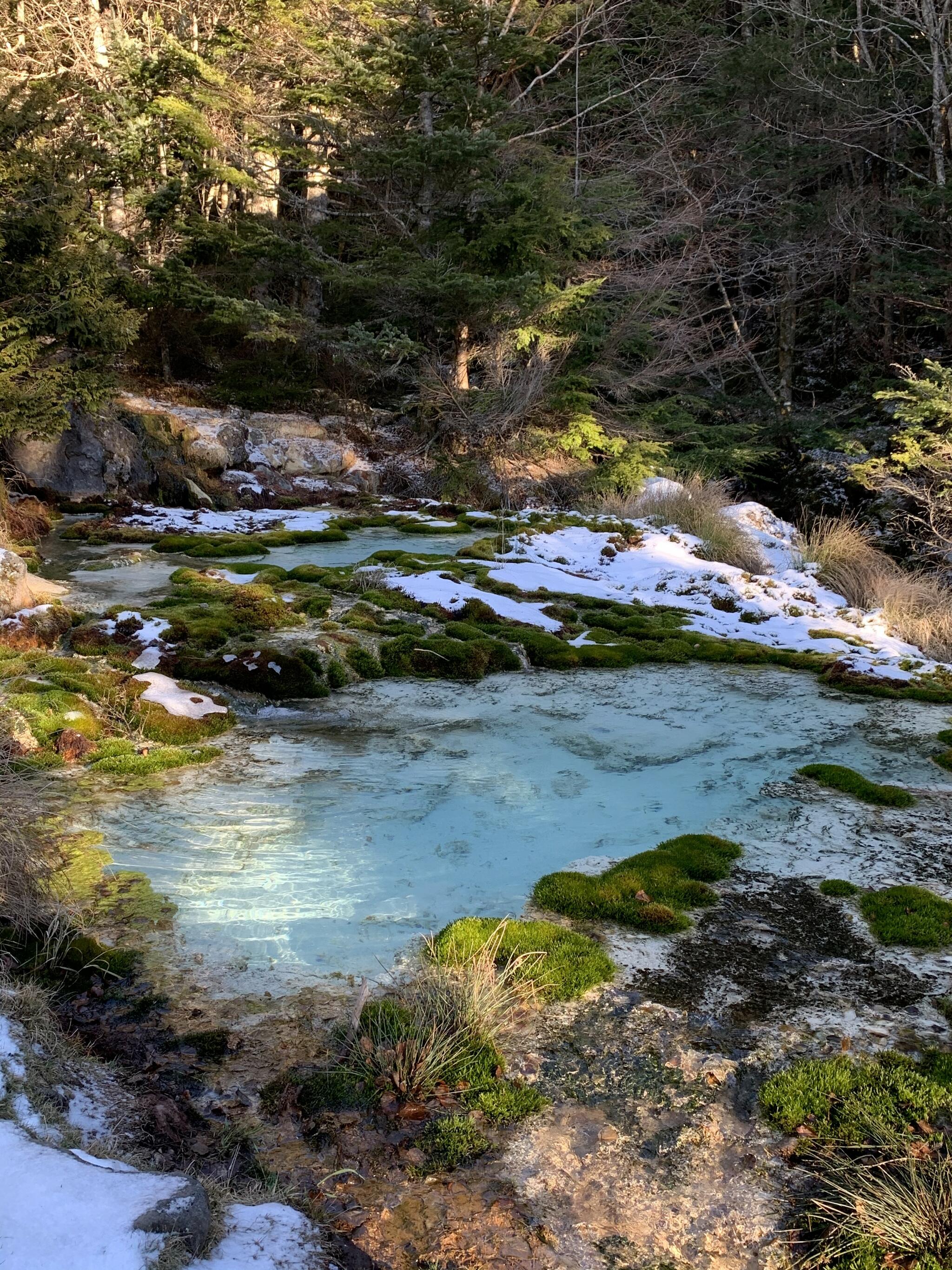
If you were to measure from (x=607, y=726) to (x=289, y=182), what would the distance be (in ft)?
68.0

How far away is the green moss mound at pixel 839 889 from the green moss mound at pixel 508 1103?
6.90ft

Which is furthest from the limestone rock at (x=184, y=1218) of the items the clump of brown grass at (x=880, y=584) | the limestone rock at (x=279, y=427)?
the limestone rock at (x=279, y=427)

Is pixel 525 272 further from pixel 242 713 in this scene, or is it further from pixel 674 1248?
pixel 674 1248

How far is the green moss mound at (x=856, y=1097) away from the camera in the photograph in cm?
312

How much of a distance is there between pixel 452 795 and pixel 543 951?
6.05 ft

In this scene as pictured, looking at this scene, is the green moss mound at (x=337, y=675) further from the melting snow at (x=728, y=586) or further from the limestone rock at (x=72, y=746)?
the melting snow at (x=728, y=586)

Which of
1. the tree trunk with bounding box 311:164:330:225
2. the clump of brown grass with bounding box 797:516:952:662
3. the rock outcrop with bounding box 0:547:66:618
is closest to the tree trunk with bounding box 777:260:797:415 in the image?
the clump of brown grass with bounding box 797:516:952:662

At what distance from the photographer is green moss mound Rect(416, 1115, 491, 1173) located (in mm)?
3018

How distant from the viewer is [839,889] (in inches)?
185

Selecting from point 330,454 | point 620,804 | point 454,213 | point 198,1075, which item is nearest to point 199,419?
point 330,454

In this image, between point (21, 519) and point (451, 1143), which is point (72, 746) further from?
point (21, 519)

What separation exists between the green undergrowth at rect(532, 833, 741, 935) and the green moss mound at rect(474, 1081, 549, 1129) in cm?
122

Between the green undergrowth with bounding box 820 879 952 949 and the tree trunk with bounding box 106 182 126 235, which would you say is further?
the tree trunk with bounding box 106 182 126 235

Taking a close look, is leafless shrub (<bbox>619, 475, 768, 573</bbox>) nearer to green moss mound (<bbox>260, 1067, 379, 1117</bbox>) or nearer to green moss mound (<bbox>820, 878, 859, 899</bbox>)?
green moss mound (<bbox>820, 878, 859, 899</bbox>)
